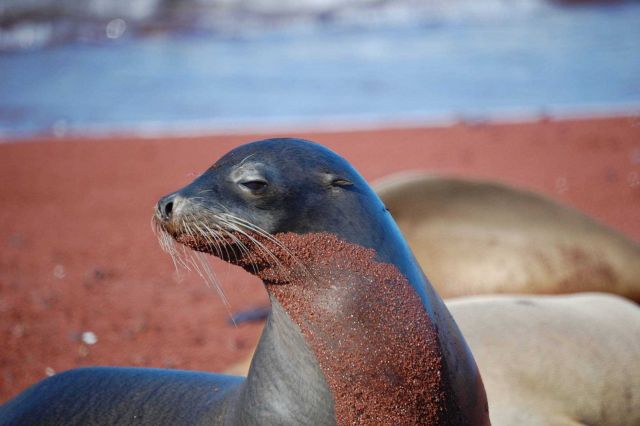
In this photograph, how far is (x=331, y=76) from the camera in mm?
14867

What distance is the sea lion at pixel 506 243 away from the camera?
3.87m

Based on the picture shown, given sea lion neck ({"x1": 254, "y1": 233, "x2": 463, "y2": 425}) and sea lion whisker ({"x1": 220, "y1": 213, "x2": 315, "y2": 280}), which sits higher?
sea lion whisker ({"x1": 220, "y1": 213, "x2": 315, "y2": 280})

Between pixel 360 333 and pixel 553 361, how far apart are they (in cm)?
123

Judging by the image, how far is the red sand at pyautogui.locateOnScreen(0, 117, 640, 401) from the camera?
4.55 metres

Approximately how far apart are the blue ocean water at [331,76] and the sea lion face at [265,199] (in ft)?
29.5

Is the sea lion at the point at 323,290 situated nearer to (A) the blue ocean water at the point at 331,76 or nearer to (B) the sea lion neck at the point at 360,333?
(B) the sea lion neck at the point at 360,333

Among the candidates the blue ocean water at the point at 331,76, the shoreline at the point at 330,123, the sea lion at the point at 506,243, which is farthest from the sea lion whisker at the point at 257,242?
the blue ocean water at the point at 331,76

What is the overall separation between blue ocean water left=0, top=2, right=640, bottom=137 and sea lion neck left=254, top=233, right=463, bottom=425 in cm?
906

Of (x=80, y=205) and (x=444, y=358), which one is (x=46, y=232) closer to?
(x=80, y=205)

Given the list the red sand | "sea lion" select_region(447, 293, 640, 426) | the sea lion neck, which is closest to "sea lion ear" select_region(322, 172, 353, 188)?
the sea lion neck

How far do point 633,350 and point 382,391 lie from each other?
1482mm

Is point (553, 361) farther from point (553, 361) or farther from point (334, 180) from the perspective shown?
point (334, 180)

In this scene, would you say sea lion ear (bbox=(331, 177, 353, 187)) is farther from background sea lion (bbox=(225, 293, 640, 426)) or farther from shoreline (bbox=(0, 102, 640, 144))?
shoreline (bbox=(0, 102, 640, 144))

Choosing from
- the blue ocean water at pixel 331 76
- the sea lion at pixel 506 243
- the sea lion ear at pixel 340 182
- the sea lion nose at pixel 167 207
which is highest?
the sea lion ear at pixel 340 182
